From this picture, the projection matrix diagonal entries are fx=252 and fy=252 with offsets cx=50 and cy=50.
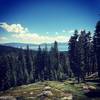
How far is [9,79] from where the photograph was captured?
102 m

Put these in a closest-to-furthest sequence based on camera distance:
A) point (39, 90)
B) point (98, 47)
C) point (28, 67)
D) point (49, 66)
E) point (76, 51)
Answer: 1. point (39, 90)
2. point (98, 47)
3. point (76, 51)
4. point (49, 66)
5. point (28, 67)

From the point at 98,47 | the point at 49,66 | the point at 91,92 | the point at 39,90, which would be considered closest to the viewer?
the point at 91,92

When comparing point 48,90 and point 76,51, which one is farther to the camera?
point 76,51

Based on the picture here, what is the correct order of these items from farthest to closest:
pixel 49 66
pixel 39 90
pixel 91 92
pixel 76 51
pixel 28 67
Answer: pixel 28 67 → pixel 49 66 → pixel 76 51 → pixel 39 90 → pixel 91 92

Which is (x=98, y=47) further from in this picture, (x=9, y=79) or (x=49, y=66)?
(x=9, y=79)

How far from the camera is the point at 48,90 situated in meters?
61.8

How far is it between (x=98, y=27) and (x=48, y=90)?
89.8 feet

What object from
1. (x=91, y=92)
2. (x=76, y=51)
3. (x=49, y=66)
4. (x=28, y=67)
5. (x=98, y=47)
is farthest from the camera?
(x=28, y=67)

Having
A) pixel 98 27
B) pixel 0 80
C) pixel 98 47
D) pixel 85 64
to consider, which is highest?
pixel 98 27

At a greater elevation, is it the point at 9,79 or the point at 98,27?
the point at 98,27

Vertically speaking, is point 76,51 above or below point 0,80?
above

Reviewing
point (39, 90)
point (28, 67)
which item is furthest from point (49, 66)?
point (39, 90)

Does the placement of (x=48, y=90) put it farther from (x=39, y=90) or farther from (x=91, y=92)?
(x=91, y=92)

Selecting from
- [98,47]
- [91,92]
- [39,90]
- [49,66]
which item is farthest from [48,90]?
[49,66]
